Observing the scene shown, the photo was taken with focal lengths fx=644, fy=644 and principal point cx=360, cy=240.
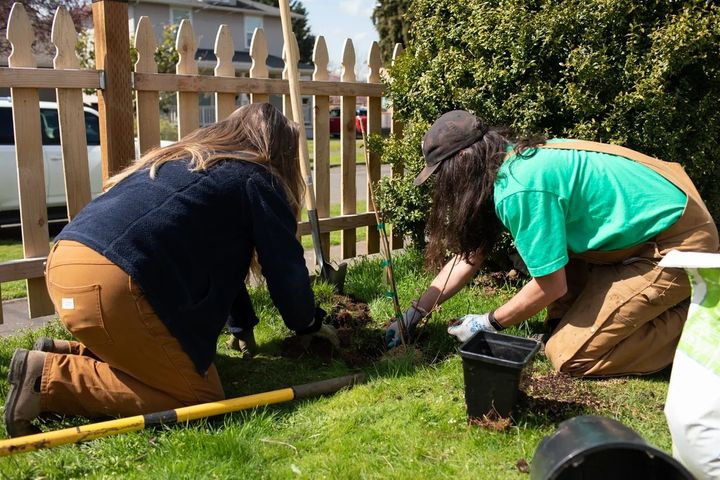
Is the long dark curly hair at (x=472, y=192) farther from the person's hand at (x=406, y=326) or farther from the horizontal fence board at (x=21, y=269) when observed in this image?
the horizontal fence board at (x=21, y=269)

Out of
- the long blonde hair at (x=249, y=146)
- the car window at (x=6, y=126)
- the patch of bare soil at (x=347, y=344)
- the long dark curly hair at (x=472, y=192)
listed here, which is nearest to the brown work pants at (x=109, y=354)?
the long blonde hair at (x=249, y=146)

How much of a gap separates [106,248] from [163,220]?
241 millimetres

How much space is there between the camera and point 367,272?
4672 mm

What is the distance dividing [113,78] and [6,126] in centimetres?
459

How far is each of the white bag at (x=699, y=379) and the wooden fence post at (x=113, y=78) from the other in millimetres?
3155

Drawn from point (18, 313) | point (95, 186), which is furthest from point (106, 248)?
point (95, 186)

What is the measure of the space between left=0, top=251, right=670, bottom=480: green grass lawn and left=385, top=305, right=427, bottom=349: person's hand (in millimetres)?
117

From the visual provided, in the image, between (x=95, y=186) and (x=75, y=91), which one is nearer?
(x=75, y=91)

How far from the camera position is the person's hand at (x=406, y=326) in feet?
11.3

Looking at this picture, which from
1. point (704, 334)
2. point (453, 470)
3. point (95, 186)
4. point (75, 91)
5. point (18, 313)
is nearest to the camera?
point (704, 334)

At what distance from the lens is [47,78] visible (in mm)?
3678

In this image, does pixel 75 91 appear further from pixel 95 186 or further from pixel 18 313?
pixel 95 186

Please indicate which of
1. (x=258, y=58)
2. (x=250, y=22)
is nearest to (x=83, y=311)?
Answer: (x=258, y=58)

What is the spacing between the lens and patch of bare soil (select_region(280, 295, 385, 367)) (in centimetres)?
345
